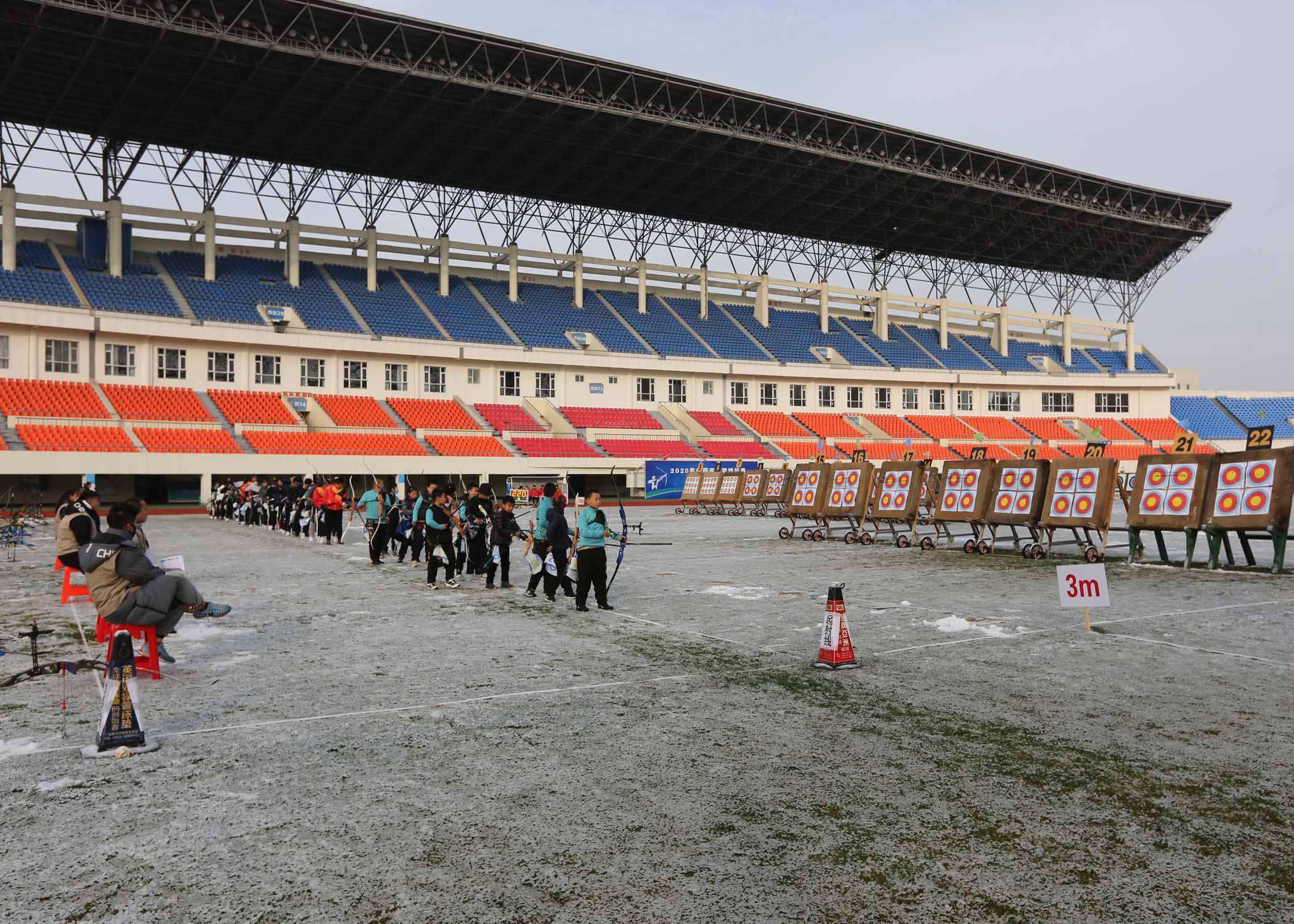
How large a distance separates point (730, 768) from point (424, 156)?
5342cm

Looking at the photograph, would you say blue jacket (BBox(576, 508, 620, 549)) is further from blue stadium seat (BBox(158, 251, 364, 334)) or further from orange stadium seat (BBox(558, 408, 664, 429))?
blue stadium seat (BBox(158, 251, 364, 334))

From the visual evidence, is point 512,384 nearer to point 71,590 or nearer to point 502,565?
point 502,565

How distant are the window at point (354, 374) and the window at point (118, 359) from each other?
37.2ft

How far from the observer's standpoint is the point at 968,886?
4559mm

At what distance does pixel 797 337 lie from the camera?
237 feet

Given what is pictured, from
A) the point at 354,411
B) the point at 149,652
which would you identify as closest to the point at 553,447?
the point at 354,411

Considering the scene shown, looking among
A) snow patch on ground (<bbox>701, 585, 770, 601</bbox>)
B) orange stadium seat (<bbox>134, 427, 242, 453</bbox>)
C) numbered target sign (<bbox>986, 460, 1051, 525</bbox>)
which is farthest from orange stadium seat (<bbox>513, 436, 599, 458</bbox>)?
snow patch on ground (<bbox>701, 585, 770, 601</bbox>)

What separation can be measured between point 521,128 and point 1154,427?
59.5 m

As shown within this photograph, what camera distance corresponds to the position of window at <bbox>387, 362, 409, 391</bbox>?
55.9 meters

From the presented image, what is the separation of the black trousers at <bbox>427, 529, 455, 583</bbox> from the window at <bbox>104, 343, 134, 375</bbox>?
40.0m

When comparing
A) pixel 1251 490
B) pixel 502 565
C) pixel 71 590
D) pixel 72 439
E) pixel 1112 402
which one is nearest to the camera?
pixel 71 590

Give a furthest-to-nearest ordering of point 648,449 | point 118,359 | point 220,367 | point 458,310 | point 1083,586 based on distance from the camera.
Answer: point 458,310
point 648,449
point 220,367
point 118,359
point 1083,586

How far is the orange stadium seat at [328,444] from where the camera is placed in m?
46.3

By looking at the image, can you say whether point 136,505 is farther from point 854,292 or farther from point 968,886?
point 854,292
